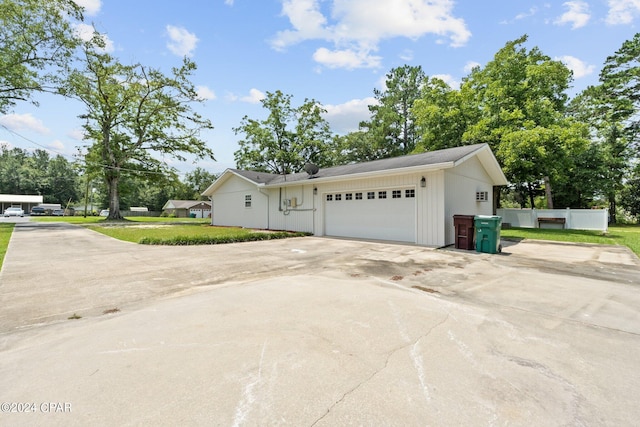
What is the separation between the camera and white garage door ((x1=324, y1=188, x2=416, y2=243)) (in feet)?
34.3

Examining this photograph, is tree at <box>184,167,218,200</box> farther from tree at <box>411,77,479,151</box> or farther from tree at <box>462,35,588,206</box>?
tree at <box>462,35,588,206</box>

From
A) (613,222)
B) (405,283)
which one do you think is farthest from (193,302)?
(613,222)

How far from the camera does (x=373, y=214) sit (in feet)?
38.0

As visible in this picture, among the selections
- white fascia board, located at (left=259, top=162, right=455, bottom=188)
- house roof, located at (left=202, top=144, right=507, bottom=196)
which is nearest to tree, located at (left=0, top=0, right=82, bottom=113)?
house roof, located at (left=202, top=144, right=507, bottom=196)

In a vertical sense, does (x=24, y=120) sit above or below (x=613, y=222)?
above

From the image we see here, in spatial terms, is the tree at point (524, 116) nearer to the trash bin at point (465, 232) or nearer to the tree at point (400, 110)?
the tree at point (400, 110)

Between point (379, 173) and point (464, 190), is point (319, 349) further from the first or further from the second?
point (464, 190)

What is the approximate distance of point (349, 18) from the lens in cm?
1014

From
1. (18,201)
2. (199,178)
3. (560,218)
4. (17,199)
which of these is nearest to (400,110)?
(560,218)

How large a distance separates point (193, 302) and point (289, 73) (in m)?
12.9

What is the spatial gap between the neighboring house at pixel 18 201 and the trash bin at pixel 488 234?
6975 cm

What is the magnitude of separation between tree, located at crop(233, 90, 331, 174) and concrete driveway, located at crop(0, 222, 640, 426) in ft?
86.2

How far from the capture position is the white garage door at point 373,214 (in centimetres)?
1045

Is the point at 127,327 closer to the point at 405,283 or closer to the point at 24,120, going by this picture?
the point at 405,283
